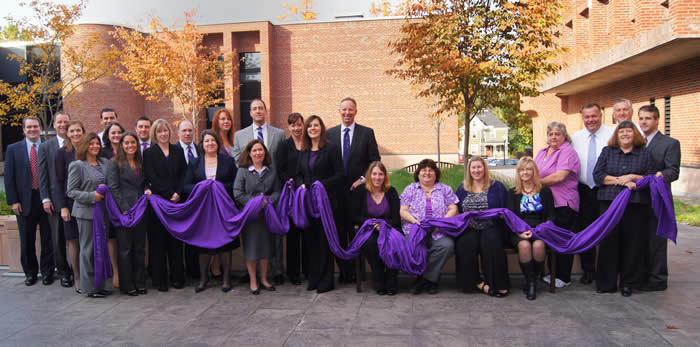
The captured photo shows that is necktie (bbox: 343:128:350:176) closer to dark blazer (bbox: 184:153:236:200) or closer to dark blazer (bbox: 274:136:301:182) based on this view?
dark blazer (bbox: 274:136:301:182)

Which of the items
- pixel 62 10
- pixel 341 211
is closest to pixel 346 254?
pixel 341 211

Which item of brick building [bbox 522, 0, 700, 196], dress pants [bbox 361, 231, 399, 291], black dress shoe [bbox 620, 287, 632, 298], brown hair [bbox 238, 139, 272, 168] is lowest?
black dress shoe [bbox 620, 287, 632, 298]

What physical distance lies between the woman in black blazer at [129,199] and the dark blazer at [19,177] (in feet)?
4.43

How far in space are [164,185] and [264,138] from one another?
1507mm

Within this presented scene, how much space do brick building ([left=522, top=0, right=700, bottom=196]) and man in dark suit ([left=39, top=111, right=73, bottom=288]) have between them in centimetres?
1346

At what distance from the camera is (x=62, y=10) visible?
21000 millimetres

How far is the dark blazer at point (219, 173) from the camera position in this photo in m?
6.11

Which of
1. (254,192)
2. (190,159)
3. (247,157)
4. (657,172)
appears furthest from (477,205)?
(190,159)

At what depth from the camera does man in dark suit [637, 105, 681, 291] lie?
17.8ft

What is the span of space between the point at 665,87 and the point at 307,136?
1561 cm

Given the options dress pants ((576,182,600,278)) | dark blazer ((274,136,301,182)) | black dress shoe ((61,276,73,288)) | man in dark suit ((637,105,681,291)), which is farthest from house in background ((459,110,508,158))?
black dress shoe ((61,276,73,288))

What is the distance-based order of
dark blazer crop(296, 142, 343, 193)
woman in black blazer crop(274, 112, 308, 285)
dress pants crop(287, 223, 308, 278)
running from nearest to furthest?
dark blazer crop(296, 142, 343, 193)
woman in black blazer crop(274, 112, 308, 285)
dress pants crop(287, 223, 308, 278)

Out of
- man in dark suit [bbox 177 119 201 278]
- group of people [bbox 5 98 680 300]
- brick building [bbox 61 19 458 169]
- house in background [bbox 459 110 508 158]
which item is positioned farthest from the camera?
house in background [bbox 459 110 508 158]

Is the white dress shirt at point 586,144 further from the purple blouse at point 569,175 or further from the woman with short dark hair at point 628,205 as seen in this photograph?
the woman with short dark hair at point 628,205
